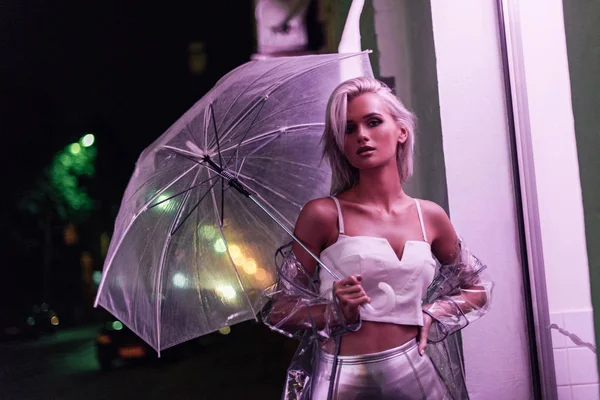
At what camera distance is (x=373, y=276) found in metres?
1.71

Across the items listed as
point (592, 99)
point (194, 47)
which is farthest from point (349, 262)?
point (592, 99)

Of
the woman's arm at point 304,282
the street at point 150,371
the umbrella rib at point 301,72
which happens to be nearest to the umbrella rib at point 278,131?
the umbrella rib at point 301,72

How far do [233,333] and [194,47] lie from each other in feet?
5.09

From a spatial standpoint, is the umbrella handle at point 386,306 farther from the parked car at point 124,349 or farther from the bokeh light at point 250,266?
the parked car at point 124,349

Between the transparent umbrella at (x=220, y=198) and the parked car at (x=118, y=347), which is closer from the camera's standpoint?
the transparent umbrella at (x=220, y=198)

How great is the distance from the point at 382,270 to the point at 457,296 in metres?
0.42

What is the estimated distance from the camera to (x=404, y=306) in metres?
1.75

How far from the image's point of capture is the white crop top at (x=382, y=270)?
5.62 ft

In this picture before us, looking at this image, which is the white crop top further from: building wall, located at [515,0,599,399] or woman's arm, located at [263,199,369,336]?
building wall, located at [515,0,599,399]

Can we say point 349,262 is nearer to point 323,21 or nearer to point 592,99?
point 323,21

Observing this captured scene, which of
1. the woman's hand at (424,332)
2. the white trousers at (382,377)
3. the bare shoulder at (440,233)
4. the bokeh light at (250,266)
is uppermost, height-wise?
the bare shoulder at (440,233)

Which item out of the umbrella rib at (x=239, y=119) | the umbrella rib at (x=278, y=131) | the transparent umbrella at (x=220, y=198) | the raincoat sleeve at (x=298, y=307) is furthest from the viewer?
the umbrella rib at (x=278, y=131)

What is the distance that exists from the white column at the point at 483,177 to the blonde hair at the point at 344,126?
31.0 inches

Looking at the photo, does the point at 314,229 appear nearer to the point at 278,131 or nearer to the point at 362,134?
the point at 362,134
